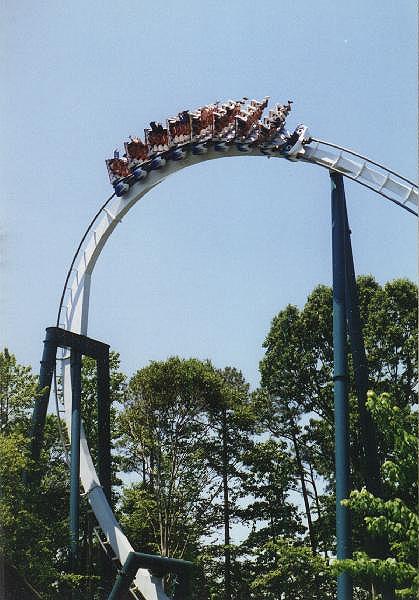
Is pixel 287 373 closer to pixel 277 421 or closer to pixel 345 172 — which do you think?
pixel 277 421

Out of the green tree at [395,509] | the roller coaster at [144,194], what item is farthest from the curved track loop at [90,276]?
the green tree at [395,509]

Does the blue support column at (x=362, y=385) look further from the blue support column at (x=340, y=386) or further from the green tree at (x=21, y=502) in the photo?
the green tree at (x=21, y=502)

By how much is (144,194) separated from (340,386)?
19.7ft

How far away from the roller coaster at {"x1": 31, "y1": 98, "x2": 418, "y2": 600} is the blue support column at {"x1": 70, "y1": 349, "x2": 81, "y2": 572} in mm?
18

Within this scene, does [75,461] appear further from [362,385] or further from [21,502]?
[362,385]

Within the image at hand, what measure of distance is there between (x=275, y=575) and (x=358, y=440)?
3512mm

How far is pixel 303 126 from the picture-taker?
1513 centimetres

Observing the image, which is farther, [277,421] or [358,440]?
[277,421]

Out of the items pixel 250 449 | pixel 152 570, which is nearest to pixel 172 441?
pixel 250 449

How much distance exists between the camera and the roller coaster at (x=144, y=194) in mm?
14367

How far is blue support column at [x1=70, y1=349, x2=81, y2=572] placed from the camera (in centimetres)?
1556

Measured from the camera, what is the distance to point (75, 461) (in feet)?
52.8

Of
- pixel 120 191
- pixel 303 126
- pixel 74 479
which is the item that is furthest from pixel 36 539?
pixel 303 126

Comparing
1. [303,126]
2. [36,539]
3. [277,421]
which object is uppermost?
[303,126]
